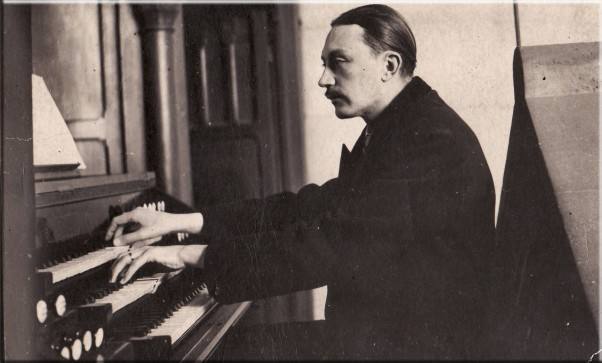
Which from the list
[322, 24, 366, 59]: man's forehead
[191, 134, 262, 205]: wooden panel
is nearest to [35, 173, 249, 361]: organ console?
[322, 24, 366, 59]: man's forehead

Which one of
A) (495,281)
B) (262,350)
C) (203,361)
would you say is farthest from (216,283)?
(495,281)

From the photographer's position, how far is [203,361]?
1.72m

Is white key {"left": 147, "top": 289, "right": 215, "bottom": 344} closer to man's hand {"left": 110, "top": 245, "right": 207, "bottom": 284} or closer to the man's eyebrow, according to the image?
man's hand {"left": 110, "top": 245, "right": 207, "bottom": 284}

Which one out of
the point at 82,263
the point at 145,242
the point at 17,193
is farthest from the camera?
the point at 145,242

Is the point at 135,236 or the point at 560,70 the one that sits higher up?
the point at 560,70

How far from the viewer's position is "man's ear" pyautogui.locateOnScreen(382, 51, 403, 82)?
6.38 ft

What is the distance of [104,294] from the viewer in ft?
5.54

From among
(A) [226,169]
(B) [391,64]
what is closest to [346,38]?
(B) [391,64]

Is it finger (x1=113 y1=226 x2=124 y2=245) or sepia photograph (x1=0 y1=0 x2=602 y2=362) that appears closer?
sepia photograph (x1=0 y1=0 x2=602 y2=362)

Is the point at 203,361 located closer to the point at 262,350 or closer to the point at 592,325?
the point at 262,350

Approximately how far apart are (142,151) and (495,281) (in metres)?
1.83

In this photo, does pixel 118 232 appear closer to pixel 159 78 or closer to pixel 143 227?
pixel 143 227

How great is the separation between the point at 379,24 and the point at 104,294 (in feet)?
3.99

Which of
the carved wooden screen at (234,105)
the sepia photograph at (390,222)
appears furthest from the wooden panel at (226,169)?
the sepia photograph at (390,222)
